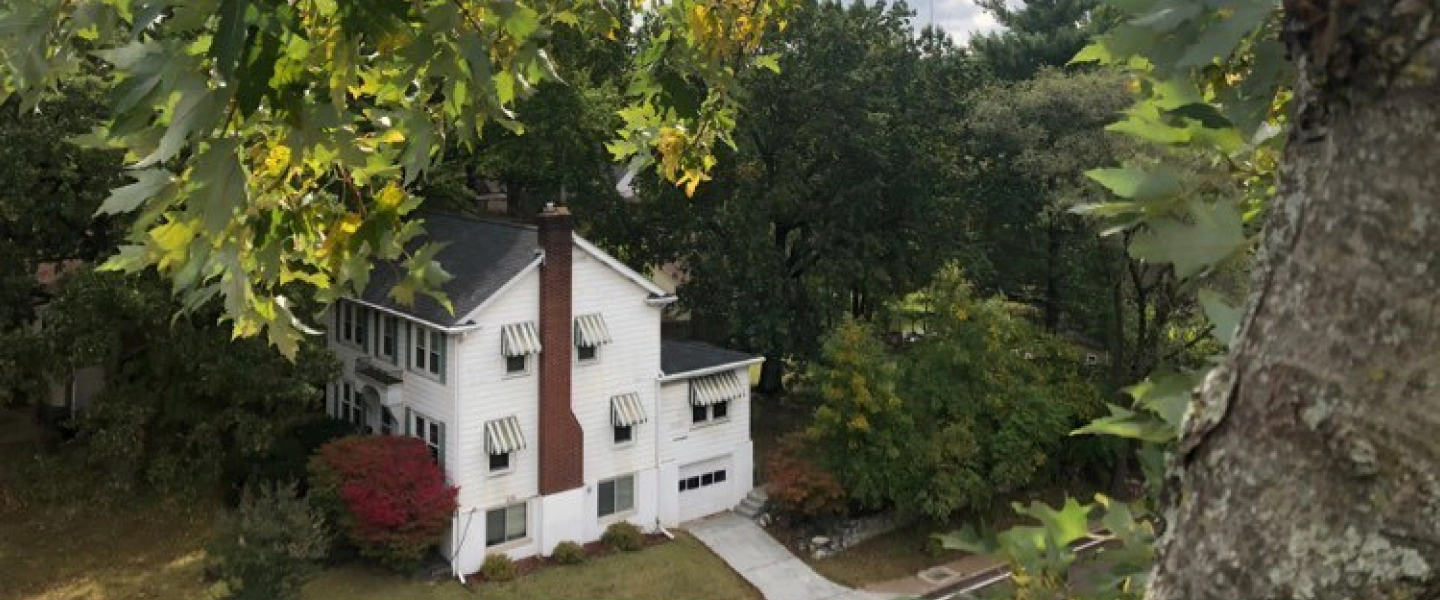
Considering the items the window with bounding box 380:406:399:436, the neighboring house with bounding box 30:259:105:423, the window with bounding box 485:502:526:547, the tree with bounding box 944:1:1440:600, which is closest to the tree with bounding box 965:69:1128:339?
the window with bounding box 485:502:526:547

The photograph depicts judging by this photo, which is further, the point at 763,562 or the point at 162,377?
the point at 763,562

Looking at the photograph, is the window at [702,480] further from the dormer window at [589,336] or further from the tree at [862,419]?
the dormer window at [589,336]

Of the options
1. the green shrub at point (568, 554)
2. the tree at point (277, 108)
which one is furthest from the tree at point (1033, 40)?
the tree at point (277, 108)

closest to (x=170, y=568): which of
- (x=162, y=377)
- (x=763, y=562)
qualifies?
(x=162, y=377)

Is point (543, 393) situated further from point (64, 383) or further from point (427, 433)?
point (64, 383)

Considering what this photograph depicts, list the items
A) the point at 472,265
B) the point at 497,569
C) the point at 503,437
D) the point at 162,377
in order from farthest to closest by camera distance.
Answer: the point at 472,265 < the point at 503,437 < the point at 162,377 < the point at 497,569

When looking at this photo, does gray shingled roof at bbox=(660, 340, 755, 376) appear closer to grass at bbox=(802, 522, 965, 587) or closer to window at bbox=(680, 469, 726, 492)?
window at bbox=(680, 469, 726, 492)
